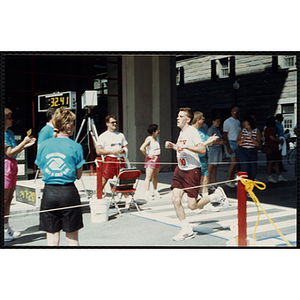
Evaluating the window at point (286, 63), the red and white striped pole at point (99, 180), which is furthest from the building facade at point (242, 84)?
the red and white striped pole at point (99, 180)

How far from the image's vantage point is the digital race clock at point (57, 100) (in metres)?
8.73

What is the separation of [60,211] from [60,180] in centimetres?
32

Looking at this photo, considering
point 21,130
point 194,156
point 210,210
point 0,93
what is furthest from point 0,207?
point 21,130

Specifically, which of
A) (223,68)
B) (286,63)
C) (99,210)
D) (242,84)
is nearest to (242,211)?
(99,210)

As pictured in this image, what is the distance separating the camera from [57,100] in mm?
9680

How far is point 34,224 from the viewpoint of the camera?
21.3ft

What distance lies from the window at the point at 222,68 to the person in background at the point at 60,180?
782 inches

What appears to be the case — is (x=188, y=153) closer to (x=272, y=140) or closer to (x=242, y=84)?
(x=272, y=140)

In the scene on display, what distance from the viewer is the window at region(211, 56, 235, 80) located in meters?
22.6

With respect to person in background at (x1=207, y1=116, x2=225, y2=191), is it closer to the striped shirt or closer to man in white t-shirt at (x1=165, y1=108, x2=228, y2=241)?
the striped shirt

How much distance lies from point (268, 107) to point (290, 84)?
1.77 m

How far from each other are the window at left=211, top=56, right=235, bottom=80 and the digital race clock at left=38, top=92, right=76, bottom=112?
14424 mm

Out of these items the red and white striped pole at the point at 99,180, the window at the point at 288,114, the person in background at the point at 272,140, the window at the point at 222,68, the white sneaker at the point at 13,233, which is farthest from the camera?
the window at the point at 222,68

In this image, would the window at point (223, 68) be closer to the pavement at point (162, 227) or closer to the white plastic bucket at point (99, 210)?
the pavement at point (162, 227)
